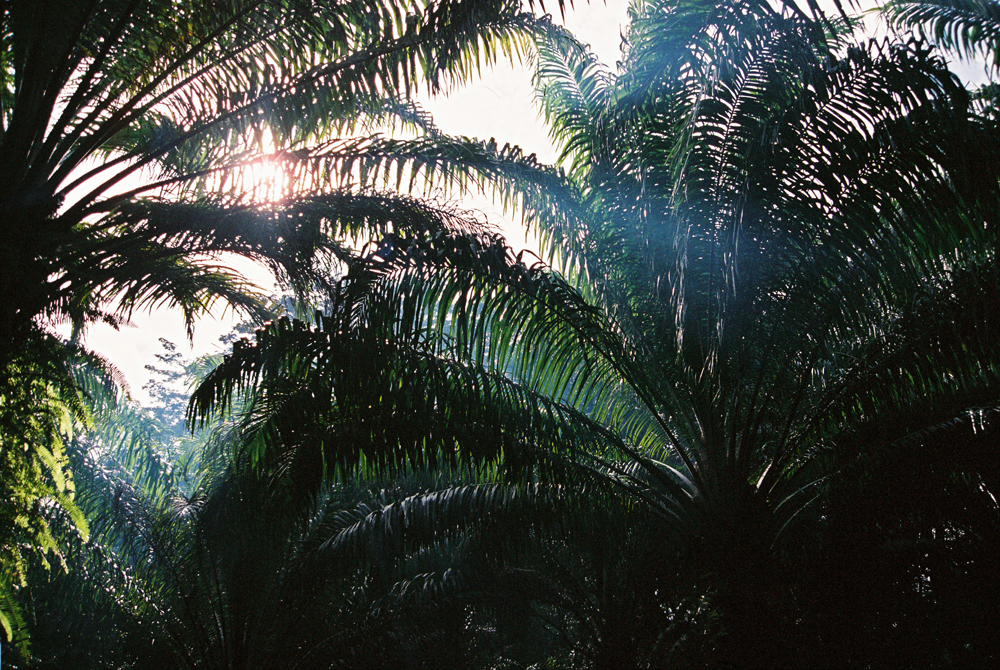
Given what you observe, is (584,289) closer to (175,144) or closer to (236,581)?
(175,144)

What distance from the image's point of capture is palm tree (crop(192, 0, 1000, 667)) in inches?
170

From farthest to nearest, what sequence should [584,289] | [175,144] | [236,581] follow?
[236,581], [584,289], [175,144]

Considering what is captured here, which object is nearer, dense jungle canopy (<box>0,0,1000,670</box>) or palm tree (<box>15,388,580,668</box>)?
dense jungle canopy (<box>0,0,1000,670</box>)

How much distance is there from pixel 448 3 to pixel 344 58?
4.32 feet

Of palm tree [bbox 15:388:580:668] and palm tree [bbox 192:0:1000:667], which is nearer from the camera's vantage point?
palm tree [bbox 192:0:1000:667]

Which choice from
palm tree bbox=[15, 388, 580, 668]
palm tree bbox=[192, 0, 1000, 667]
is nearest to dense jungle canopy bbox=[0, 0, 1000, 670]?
palm tree bbox=[192, 0, 1000, 667]

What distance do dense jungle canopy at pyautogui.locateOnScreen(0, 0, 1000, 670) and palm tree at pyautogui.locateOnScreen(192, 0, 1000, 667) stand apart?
24 millimetres

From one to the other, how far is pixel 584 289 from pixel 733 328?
187 cm

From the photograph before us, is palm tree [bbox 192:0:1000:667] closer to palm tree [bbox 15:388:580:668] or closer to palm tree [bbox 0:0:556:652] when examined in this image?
palm tree [bbox 0:0:556:652]

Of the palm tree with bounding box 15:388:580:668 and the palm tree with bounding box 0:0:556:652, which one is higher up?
the palm tree with bounding box 0:0:556:652

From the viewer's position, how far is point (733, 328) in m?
5.30

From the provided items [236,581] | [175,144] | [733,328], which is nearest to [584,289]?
[733,328]

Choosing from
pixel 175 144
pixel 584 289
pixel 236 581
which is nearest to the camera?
pixel 175 144

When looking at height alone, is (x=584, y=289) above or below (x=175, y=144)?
above
